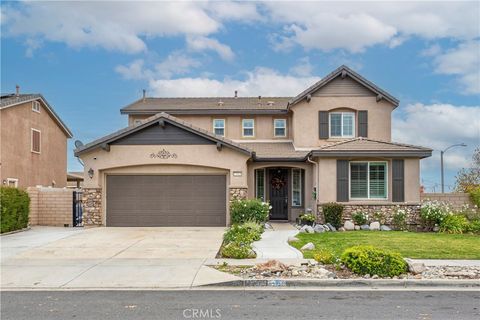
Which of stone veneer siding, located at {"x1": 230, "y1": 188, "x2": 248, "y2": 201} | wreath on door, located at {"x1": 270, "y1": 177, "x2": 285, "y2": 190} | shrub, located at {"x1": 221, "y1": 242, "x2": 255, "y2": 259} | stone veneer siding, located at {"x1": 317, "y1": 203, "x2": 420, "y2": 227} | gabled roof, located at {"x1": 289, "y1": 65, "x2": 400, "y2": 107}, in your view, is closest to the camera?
shrub, located at {"x1": 221, "y1": 242, "x2": 255, "y2": 259}

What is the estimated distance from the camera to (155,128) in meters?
21.7

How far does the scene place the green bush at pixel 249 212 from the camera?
810 inches

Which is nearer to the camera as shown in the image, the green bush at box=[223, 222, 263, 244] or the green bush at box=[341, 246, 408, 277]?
the green bush at box=[341, 246, 408, 277]

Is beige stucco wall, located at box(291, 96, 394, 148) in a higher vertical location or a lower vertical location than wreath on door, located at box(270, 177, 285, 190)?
higher

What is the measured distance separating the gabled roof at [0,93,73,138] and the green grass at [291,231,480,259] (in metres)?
16.4

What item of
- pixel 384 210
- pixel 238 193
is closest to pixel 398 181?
pixel 384 210

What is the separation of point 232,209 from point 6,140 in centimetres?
1242

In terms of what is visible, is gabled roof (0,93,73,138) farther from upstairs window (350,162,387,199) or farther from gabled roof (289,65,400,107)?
upstairs window (350,162,387,199)

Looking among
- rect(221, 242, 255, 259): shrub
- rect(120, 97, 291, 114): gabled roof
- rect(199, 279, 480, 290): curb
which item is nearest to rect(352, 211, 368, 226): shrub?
rect(120, 97, 291, 114): gabled roof

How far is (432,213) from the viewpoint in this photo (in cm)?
2058

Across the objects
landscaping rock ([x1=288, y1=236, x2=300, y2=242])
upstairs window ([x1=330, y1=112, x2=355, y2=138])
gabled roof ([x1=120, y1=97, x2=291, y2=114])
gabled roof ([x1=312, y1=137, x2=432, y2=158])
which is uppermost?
gabled roof ([x1=120, y1=97, x2=291, y2=114])

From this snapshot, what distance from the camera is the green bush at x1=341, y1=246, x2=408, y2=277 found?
10.7 m

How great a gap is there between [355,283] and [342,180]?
11.4 metres

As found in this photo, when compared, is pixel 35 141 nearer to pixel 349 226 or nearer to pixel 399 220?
pixel 349 226
